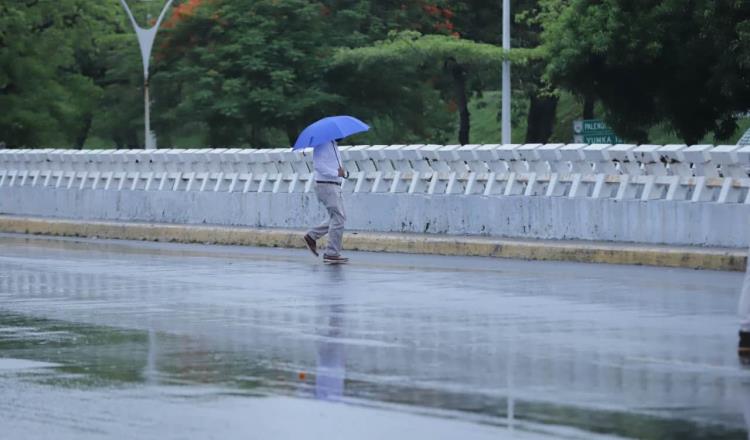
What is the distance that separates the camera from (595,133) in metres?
40.8

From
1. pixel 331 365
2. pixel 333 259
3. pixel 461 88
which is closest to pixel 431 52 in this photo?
pixel 461 88

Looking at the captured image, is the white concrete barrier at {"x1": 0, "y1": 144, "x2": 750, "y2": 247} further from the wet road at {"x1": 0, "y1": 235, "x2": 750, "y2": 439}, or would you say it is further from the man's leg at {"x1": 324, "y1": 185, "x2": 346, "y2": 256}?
the man's leg at {"x1": 324, "y1": 185, "x2": 346, "y2": 256}

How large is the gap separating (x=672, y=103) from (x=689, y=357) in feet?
91.6

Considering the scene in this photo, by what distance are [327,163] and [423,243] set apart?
295cm

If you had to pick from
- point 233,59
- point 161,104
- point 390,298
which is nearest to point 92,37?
point 161,104

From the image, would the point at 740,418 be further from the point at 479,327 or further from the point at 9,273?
the point at 9,273

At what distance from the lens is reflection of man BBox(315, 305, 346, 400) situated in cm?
1002

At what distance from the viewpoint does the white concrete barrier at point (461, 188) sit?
22234 millimetres

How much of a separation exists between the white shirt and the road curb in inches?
101

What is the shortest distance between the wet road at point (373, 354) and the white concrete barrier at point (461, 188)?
2.51 metres

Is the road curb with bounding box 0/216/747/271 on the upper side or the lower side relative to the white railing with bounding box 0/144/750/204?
lower

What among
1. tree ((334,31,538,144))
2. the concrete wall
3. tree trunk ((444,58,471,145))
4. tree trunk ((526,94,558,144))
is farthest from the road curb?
tree trunk ((526,94,558,144))

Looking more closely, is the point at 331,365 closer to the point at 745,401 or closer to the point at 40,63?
the point at 745,401

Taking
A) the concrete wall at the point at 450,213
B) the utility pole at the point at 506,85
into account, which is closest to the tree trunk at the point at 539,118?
the utility pole at the point at 506,85
